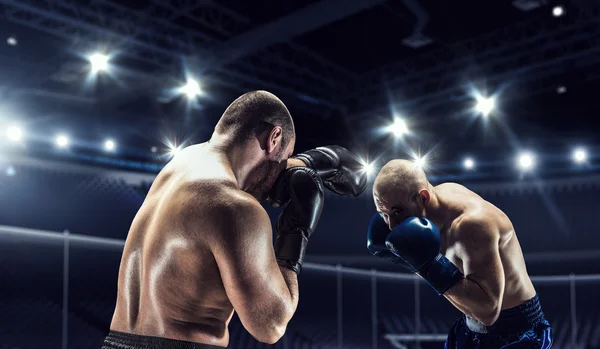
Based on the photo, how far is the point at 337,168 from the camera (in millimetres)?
2320

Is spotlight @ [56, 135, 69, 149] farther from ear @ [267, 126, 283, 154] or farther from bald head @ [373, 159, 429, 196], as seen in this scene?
ear @ [267, 126, 283, 154]

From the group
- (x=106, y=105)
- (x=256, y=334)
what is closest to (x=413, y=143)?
(x=106, y=105)

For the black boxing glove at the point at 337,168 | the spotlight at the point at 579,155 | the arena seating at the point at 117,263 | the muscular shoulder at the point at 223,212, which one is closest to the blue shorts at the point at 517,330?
the black boxing glove at the point at 337,168

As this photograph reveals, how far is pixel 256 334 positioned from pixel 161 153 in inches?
300

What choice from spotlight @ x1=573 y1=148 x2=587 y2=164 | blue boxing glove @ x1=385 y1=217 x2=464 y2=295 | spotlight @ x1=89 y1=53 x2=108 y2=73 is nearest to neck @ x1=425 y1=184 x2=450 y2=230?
blue boxing glove @ x1=385 y1=217 x2=464 y2=295

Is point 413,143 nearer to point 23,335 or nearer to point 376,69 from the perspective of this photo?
point 376,69

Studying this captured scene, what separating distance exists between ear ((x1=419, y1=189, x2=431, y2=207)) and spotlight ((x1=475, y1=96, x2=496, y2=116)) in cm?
572

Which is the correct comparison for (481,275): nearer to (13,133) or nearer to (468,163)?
(13,133)

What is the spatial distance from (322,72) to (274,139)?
6748mm

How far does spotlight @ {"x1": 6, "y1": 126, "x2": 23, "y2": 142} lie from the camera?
7.31 m

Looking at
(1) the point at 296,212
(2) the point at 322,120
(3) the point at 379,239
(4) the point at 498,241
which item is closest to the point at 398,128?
(2) the point at 322,120

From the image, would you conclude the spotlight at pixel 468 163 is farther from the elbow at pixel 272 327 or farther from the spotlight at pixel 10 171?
the elbow at pixel 272 327

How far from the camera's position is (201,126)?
8.96m

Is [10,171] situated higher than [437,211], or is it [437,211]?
[10,171]
